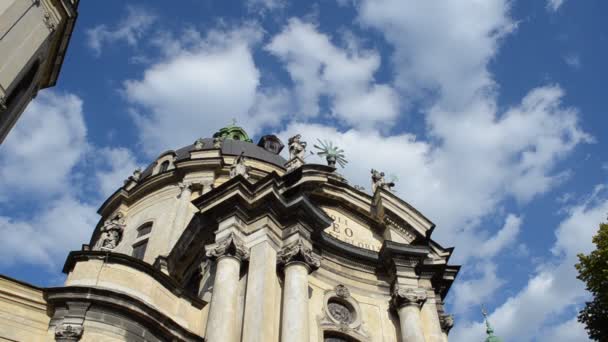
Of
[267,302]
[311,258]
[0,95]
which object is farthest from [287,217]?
[0,95]

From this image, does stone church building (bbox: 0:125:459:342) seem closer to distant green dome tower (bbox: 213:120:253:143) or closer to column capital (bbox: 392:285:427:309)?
column capital (bbox: 392:285:427:309)

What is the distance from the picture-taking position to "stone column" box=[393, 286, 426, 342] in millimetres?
16312

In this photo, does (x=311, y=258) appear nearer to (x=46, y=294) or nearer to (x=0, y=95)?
(x=46, y=294)

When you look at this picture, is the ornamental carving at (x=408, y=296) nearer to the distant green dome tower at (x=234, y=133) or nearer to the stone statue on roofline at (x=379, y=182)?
the stone statue on roofline at (x=379, y=182)

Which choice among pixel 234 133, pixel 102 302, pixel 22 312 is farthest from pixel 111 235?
pixel 234 133

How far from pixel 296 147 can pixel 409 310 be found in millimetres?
7206

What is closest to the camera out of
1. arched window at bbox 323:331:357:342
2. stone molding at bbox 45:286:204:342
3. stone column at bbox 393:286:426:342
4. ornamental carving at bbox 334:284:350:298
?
stone molding at bbox 45:286:204:342

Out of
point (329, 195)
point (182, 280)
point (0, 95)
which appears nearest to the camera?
point (0, 95)

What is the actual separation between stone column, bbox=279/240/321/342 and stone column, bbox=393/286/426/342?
3.34 m

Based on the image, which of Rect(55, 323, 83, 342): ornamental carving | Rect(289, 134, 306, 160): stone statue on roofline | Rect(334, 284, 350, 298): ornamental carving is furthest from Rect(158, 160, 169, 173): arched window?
Rect(55, 323, 83, 342): ornamental carving

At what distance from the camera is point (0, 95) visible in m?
12.1

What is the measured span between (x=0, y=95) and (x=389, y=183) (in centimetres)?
1469

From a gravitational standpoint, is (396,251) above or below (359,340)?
above

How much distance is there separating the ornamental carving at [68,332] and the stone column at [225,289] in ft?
9.42
